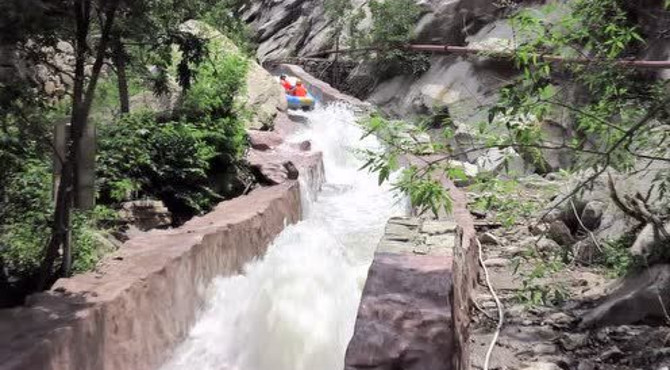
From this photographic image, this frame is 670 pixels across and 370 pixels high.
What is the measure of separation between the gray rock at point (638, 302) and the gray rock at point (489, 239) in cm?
294

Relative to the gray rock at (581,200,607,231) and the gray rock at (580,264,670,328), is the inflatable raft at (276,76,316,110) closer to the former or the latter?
the gray rock at (581,200,607,231)

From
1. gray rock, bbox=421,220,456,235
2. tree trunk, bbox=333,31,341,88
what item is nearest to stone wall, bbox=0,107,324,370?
gray rock, bbox=421,220,456,235

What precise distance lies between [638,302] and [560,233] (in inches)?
103

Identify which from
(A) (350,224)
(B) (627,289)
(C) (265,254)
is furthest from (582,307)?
(A) (350,224)

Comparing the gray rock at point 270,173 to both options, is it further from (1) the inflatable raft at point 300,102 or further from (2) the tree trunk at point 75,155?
(1) the inflatable raft at point 300,102

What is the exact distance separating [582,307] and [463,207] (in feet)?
8.78

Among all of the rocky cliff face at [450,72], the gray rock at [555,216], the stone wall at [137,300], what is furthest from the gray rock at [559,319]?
the rocky cliff face at [450,72]

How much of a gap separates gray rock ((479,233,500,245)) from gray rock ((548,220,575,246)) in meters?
0.79

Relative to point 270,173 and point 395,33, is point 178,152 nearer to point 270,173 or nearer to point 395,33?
point 270,173

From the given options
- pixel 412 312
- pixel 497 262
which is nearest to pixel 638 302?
pixel 412 312

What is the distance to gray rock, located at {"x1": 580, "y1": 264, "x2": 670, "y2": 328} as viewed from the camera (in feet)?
17.0

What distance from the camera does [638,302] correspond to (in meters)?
5.27

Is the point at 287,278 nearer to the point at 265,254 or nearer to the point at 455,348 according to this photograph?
the point at 265,254

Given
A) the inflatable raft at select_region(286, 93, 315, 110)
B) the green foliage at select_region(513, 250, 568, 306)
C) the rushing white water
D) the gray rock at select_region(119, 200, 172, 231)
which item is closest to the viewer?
the rushing white water
